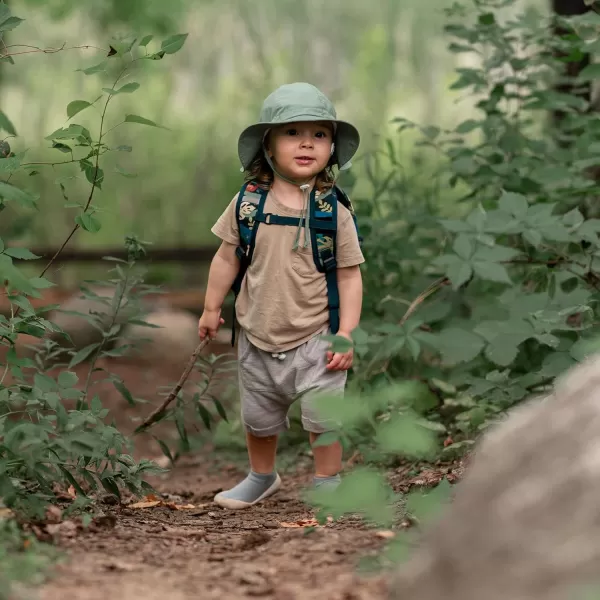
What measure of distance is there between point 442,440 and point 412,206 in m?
1.36

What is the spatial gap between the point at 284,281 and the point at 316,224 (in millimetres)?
216

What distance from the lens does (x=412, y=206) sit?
189 inches

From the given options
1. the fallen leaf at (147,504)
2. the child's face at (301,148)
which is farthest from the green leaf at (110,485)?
the child's face at (301,148)

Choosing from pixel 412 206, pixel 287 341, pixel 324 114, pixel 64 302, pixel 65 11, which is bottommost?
pixel 64 302

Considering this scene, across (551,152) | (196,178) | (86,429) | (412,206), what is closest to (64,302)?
(196,178)

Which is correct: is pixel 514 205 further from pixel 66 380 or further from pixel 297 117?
pixel 66 380

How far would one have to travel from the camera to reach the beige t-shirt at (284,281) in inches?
133

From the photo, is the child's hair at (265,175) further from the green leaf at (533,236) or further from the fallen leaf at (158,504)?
the fallen leaf at (158,504)

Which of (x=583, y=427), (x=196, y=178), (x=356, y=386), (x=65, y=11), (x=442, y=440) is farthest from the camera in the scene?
(x=196, y=178)

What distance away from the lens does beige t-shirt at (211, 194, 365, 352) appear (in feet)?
11.1

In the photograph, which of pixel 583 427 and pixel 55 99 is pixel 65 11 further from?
pixel 583 427

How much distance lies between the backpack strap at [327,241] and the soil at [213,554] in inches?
25.2

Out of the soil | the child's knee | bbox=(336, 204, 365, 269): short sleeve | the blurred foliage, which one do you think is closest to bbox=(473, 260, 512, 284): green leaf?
bbox=(336, 204, 365, 269): short sleeve

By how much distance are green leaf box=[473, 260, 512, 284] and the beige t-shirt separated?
387 mm
